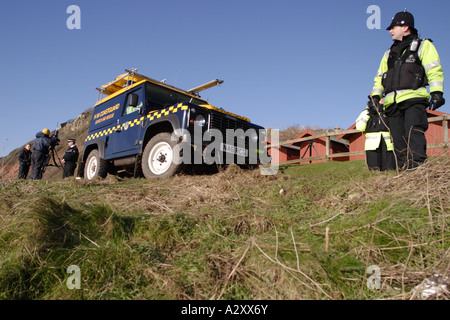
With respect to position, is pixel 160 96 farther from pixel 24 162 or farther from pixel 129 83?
pixel 24 162

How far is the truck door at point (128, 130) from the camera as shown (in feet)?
20.5

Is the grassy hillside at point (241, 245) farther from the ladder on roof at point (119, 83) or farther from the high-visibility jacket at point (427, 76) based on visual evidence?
the ladder on roof at point (119, 83)

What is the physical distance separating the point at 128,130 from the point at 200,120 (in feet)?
7.07

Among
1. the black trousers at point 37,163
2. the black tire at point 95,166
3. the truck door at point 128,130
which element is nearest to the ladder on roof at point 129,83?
the truck door at point 128,130

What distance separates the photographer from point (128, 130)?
652 cm

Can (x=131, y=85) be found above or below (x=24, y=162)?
above

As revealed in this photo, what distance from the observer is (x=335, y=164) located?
9242mm

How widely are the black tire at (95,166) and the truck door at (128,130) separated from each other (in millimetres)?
635

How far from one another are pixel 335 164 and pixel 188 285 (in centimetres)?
848

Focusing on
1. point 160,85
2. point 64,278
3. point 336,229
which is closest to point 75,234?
point 64,278

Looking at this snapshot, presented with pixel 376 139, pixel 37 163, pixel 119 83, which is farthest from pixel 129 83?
pixel 376 139

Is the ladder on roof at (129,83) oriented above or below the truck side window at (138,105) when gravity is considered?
above

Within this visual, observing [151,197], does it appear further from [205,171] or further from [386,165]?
[386,165]

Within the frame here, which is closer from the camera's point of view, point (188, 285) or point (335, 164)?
point (188, 285)
